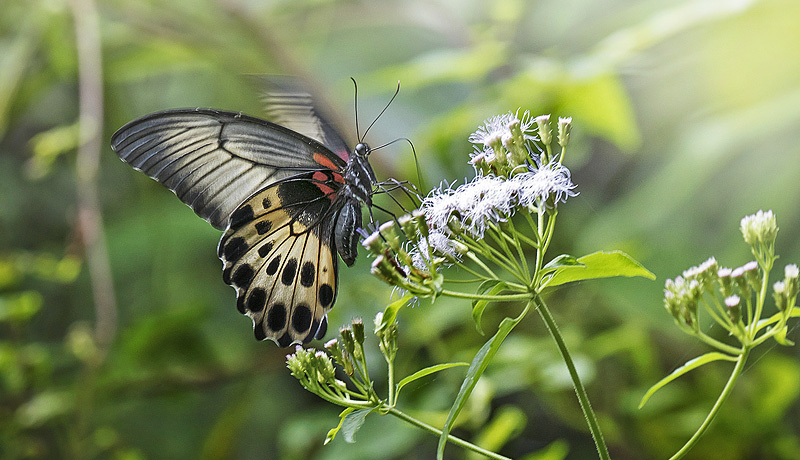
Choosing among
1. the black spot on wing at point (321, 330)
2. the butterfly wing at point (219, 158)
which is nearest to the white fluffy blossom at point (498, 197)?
the black spot on wing at point (321, 330)

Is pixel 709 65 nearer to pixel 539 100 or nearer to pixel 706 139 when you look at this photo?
pixel 706 139

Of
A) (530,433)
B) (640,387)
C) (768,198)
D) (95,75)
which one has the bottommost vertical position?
(530,433)

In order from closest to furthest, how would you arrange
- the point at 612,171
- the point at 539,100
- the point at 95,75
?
the point at 539,100, the point at 95,75, the point at 612,171

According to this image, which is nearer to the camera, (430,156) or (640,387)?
(640,387)

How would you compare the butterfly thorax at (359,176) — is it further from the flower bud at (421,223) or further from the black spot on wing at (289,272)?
the flower bud at (421,223)

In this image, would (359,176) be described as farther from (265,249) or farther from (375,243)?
(375,243)

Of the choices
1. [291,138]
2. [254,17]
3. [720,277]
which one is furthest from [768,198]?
[254,17]

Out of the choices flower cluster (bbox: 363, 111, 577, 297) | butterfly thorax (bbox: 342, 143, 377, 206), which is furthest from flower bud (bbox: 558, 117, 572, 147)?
butterfly thorax (bbox: 342, 143, 377, 206)

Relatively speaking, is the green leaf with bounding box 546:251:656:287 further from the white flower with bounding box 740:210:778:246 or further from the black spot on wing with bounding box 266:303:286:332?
the black spot on wing with bounding box 266:303:286:332
